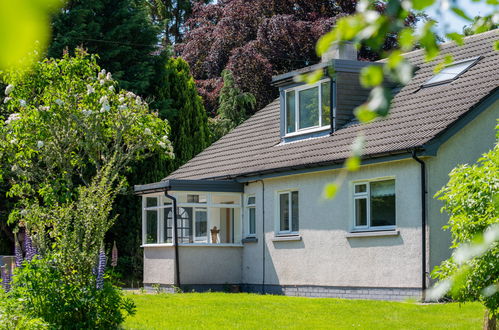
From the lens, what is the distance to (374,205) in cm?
1752

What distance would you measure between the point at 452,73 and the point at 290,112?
14.2 ft

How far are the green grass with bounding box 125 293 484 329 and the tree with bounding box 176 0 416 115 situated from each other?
1703cm

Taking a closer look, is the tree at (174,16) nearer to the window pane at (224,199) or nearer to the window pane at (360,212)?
the window pane at (224,199)

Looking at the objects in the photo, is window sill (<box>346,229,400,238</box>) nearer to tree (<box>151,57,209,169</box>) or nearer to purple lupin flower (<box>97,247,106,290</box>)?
purple lupin flower (<box>97,247,106,290</box>)

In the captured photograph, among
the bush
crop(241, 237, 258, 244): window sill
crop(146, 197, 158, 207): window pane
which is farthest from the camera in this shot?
crop(146, 197, 158, 207): window pane

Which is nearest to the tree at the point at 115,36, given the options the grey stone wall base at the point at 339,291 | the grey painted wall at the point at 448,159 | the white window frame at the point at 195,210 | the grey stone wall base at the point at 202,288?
the white window frame at the point at 195,210

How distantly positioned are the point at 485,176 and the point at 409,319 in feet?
→ 15.3

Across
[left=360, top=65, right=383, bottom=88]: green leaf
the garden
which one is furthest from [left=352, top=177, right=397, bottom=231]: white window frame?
[left=360, top=65, right=383, bottom=88]: green leaf

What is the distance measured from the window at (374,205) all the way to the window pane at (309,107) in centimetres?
304

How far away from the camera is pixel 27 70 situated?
1691 centimetres

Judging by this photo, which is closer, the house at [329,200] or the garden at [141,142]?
the garden at [141,142]

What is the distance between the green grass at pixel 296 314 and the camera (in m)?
12.5

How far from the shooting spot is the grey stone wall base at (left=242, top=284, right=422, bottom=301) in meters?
16.5

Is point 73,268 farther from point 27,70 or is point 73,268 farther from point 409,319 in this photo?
point 27,70
